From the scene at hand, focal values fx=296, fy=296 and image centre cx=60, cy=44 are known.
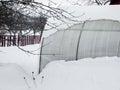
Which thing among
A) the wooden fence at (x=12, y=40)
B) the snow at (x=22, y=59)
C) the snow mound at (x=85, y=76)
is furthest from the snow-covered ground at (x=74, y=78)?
the snow at (x=22, y=59)

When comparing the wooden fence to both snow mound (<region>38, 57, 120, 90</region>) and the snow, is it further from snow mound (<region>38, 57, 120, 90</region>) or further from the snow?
snow mound (<region>38, 57, 120, 90</region>)

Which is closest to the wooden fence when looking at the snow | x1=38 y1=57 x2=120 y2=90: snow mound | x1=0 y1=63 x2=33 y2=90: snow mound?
the snow

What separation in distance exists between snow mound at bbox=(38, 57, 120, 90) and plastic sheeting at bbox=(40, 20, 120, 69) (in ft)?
3.29

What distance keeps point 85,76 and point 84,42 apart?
2.77m

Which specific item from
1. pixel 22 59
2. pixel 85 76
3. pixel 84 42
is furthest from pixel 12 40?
pixel 22 59

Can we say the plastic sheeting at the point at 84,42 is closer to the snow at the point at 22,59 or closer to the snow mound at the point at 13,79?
the snow at the point at 22,59

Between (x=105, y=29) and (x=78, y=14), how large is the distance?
4.25 feet

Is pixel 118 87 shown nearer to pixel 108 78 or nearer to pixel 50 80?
pixel 108 78

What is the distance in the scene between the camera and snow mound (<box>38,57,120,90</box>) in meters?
8.30

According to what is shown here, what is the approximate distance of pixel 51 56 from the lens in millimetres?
11953

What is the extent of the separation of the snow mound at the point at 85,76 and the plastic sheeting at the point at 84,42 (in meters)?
1.00

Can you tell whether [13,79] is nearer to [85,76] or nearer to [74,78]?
[74,78]

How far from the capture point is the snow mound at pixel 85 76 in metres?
8.30

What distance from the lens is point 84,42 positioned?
11367 millimetres
